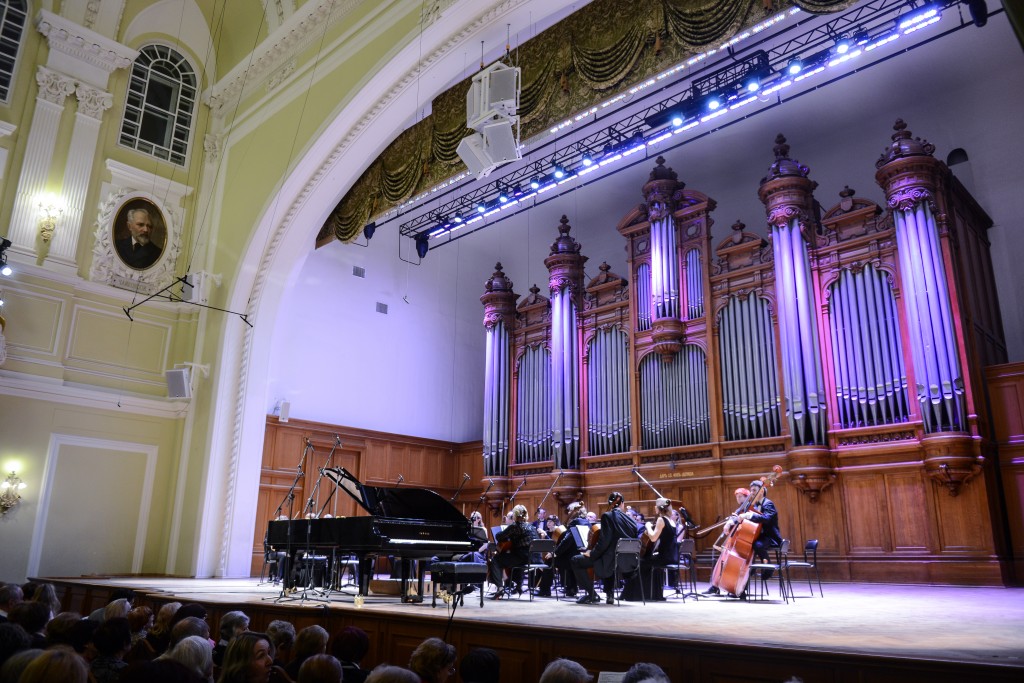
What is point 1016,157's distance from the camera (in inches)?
407

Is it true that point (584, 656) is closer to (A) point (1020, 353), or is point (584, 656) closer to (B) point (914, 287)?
(B) point (914, 287)

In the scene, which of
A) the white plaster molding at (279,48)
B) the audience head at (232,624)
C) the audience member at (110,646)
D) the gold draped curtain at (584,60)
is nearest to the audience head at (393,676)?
the audience member at (110,646)

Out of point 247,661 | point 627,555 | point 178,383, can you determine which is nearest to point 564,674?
point 247,661

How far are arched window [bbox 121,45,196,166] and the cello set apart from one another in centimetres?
944

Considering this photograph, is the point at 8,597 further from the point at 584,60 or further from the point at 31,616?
the point at 584,60

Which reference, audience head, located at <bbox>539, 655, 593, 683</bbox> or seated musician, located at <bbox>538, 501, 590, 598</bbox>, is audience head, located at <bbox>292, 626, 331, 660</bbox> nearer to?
audience head, located at <bbox>539, 655, 593, 683</bbox>

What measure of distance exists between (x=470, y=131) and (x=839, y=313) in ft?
18.1

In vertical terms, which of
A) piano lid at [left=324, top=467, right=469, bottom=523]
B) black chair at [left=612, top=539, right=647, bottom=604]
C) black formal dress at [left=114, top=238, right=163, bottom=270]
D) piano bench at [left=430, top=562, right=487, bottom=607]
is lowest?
piano bench at [left=430, top=562, right=487, bottom=607]

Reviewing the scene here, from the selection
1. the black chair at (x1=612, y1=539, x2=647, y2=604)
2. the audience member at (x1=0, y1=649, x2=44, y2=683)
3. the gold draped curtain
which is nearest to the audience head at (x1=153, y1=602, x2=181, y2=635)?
the audience member at (x1=0, y1=649, x2=44, y2=683)

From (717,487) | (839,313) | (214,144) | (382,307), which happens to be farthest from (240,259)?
(839,313)

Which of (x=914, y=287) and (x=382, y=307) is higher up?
(x=382, y=307)

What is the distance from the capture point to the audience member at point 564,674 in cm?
244

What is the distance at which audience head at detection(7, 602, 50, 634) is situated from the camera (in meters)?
3.70

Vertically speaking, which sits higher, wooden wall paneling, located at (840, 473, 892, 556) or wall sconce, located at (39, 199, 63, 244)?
wall sconce, located at (39, 199, 63, 244)
